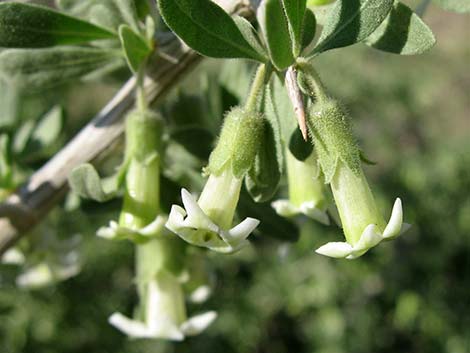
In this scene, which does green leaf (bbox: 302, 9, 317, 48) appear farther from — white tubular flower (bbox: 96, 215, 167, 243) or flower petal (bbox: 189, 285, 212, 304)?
flower petal (bbox: 189, 285, 212, 304)

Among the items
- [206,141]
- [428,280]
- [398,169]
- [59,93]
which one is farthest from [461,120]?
[206,141]

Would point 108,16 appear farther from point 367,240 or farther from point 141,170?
point 367,240

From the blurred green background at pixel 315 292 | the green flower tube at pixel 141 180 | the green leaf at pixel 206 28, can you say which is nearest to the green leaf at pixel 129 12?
the green flower tube at pixel 141 180

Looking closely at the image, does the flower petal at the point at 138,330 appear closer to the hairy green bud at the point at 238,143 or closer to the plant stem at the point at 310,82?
the hairy green bud at the point at 238,143

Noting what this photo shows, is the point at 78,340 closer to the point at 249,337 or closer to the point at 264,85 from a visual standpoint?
the point at 249,337

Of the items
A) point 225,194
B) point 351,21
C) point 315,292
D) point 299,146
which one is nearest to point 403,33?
point 351,21

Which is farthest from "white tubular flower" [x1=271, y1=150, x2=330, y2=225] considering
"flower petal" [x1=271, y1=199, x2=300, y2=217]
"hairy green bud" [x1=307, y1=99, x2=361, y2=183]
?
"hairy green bud" [x1=307, y1=99, x2=361, y2=183]
